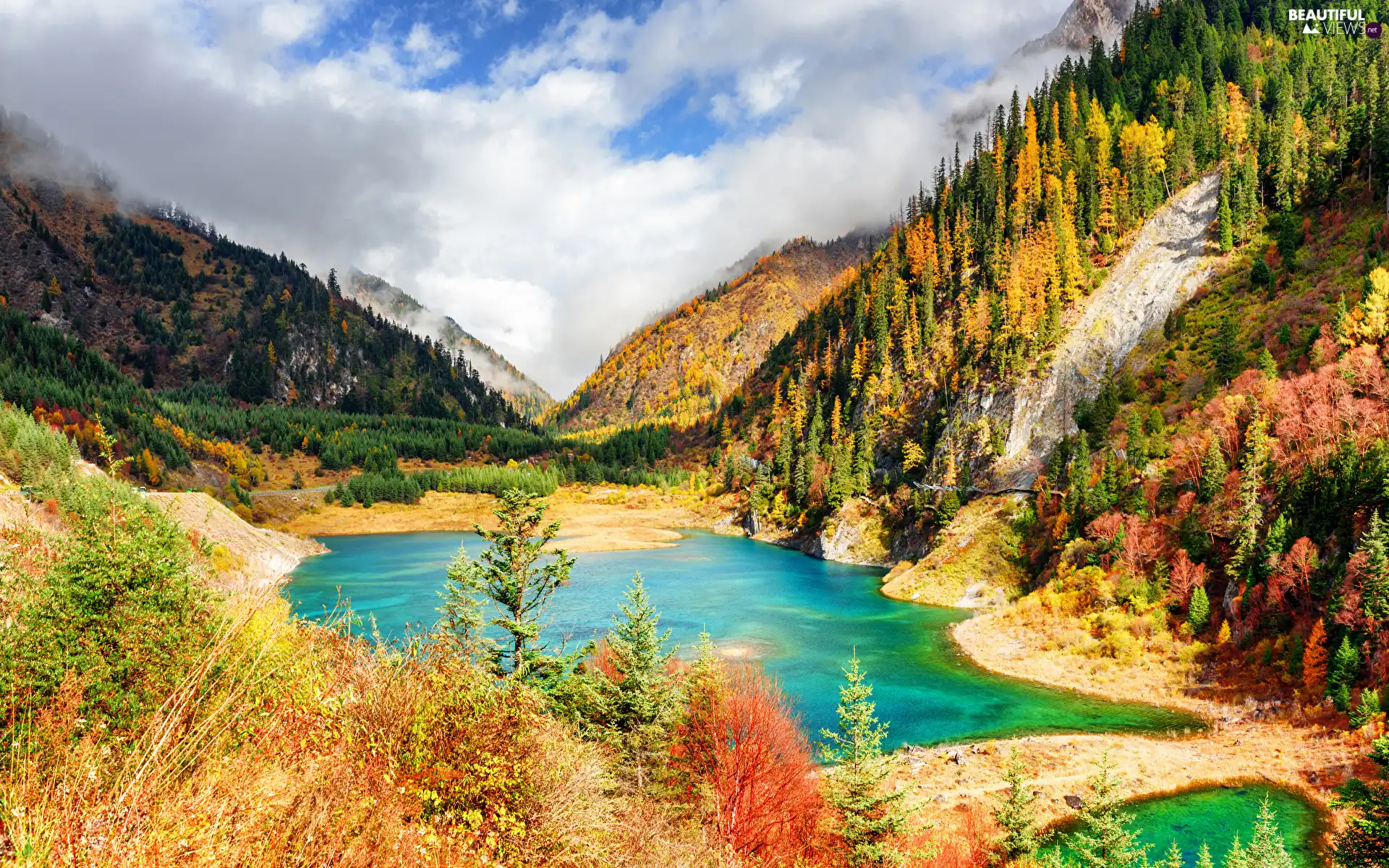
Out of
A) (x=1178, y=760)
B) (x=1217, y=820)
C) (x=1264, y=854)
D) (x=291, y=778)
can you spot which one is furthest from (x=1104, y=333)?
(x=291, y=778)

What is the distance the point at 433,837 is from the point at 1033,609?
58.0 m

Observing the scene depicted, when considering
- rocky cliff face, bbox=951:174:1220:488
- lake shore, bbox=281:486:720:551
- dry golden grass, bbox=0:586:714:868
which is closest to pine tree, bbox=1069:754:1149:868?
dry golden grass, bbox=0:586:714:868

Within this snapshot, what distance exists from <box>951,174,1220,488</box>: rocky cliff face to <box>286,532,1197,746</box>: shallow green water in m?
24.1

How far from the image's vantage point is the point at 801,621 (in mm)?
61094

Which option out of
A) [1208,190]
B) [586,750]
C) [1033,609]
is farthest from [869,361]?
[586,750]

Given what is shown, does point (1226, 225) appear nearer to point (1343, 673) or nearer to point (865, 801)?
point (1343, 673)

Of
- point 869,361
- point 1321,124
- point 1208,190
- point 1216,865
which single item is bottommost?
point 1216,865

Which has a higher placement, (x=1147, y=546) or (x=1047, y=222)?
(x=1047, y=222)

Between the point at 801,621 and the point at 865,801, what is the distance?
42.3 meters

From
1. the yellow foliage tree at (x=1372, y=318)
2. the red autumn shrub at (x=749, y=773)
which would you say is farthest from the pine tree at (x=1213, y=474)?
the red autumn shrub at (x=749, y=773)

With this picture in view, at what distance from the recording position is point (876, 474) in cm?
10150

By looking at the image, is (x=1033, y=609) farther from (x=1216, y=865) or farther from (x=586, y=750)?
(x=586, y=750)

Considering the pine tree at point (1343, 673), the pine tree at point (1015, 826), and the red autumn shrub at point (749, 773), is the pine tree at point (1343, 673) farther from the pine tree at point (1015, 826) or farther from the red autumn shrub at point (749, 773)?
the red autumn shrub at point (749, 773)

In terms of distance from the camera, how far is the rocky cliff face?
77688mm
